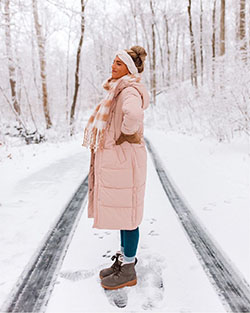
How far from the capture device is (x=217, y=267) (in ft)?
7.43

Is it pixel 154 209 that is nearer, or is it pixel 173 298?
pixel 173 298

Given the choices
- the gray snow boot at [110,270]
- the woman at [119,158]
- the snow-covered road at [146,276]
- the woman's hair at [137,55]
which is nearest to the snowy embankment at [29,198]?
the snow-covered road at [146,276]

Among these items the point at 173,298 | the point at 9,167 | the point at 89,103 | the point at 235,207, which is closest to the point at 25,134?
the point at 9,167

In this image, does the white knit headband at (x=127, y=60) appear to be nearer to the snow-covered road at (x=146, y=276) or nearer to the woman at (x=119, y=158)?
the woman at (x=119, y=158)

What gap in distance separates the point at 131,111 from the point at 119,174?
20.7 inches

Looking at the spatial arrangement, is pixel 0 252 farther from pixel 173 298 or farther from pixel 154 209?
pixel 154 209

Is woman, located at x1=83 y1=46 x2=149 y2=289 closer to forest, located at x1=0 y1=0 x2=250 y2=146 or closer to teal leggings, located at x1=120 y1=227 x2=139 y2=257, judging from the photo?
teal leggings, located at x1=120 y1=227 x2=139 y2=257

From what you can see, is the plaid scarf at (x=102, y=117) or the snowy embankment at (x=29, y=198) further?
the snowy embankment at (x=29, y=198)

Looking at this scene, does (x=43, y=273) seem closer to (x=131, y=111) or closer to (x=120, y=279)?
(x=120, y=279)

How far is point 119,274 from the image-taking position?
2.05 meters

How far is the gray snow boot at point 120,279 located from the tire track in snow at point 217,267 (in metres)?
0.69

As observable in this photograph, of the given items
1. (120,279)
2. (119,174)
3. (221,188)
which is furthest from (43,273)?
(221,188)

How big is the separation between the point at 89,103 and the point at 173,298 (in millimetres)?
36291

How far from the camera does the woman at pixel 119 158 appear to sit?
6.32ft
